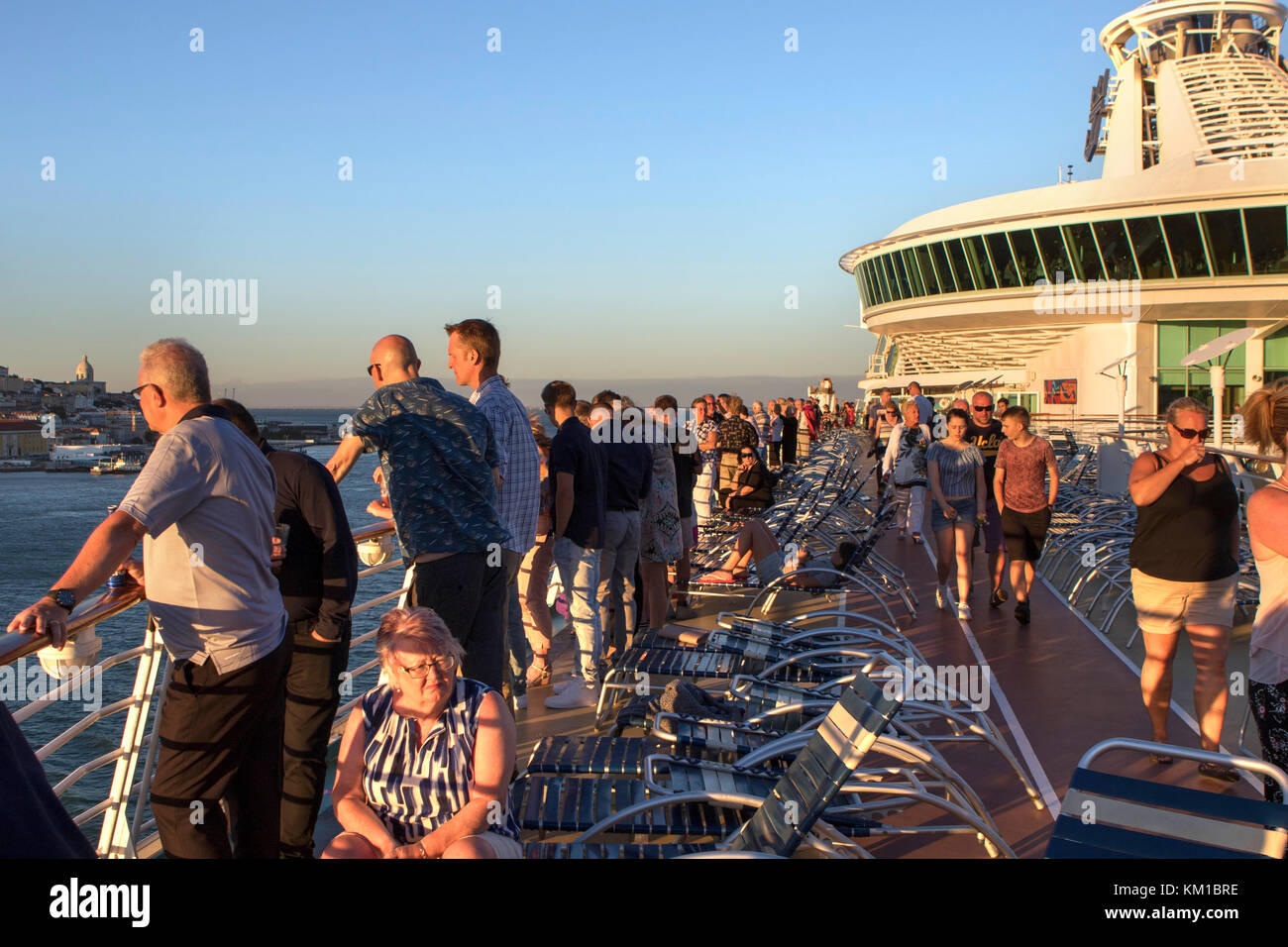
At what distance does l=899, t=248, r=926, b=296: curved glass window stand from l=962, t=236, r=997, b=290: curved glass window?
2816 millimetres

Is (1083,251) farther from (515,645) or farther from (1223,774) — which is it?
(515,645)

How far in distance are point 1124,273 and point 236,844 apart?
35163 millimetres

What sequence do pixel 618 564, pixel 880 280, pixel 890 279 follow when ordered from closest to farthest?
pixel 618 564
pixel 890 279
pixel 880 280

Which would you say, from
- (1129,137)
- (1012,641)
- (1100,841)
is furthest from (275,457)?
(1129,137)

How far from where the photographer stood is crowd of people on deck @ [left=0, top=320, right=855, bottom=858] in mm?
2609

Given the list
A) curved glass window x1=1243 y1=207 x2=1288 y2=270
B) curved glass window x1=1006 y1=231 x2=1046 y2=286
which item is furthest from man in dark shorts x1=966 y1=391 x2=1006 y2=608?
curved glass window x1=1006 y1=231 x2=1046 y2=286

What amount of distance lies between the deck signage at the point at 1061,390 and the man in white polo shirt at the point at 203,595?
3916cm

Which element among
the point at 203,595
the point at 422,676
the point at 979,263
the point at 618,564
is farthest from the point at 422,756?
the point at 979,263

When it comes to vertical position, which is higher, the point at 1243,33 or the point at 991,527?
the point at 1243,33

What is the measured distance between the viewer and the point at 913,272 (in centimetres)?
3919

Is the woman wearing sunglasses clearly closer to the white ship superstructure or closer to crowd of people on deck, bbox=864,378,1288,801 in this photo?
crowd of people on deck, bbox=864,378,1288,801

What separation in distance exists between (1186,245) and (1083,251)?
120 inches

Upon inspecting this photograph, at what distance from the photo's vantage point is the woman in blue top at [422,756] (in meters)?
2.72
